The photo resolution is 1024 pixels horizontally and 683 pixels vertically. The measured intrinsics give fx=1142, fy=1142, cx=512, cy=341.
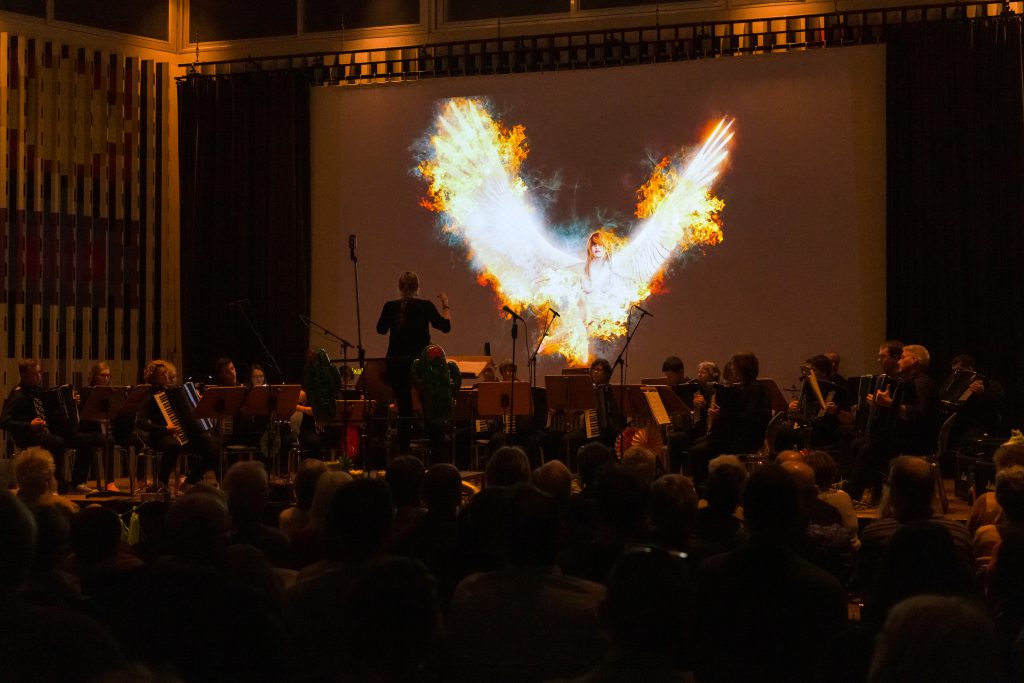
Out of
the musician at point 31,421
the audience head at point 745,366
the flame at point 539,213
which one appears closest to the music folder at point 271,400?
the musician at point 31,421

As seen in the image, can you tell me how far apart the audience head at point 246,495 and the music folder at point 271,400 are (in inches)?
191

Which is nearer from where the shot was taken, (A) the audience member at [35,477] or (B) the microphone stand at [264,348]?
(A) the audience member at [35,477]

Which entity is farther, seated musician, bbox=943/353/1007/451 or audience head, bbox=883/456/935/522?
seated musician, bbox=943/353/1007/451

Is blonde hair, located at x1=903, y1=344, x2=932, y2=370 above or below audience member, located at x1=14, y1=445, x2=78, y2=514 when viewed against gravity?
above

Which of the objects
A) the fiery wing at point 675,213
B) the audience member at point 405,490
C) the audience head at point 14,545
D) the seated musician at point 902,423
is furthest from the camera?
the fiery wing at point 675,213

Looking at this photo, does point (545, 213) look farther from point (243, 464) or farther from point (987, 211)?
point (243, 464)

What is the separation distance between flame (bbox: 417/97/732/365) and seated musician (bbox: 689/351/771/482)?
10.2 feet

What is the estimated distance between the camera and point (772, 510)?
8.67ft

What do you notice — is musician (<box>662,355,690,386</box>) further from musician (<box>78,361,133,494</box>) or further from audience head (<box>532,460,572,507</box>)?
audience head (<box>532,460,572,507</box>)

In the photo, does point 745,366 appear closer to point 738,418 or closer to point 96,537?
point 738,418

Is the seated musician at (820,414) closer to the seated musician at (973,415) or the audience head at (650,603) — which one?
the seated musician at (973,415)

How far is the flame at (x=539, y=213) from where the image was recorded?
35.8 feet

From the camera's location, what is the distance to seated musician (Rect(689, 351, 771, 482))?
25.7ft

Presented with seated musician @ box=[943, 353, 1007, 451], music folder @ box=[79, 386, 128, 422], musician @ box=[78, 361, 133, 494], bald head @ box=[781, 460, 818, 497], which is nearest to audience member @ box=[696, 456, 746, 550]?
bald head @ box=[781, 460, 818, 497]
